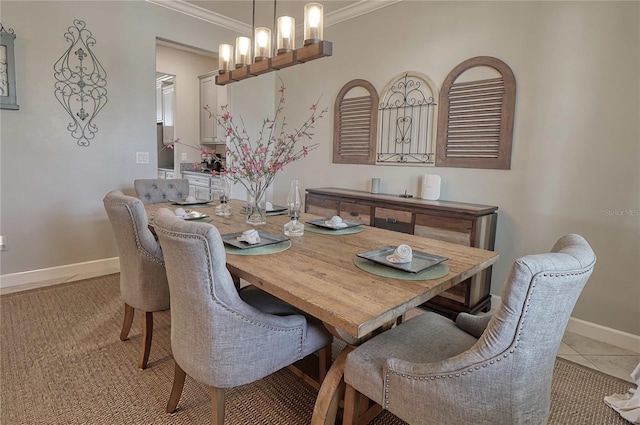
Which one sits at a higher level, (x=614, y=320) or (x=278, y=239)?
(x=278, y=239)

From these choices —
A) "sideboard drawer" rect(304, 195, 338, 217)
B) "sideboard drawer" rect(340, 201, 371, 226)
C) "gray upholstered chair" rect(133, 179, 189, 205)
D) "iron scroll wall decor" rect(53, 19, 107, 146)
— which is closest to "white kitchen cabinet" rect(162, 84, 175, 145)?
"iron scroll wall decor" rect(53, 19, 107, 146)

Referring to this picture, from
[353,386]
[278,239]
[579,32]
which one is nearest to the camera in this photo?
→ [353,386]

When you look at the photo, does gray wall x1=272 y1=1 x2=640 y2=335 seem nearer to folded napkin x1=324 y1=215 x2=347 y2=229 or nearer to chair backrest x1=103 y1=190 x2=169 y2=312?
folded napkin x1=324 y1=215 x2=347 y2=229

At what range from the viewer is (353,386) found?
1278 mm

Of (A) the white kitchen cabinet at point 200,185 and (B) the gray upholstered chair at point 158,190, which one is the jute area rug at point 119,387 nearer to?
(B) the gray upholstered chair at point 158,190

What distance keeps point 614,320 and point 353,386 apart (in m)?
2.27

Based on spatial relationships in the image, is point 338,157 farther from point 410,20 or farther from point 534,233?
point 534,233

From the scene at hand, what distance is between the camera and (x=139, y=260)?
191 centimetres

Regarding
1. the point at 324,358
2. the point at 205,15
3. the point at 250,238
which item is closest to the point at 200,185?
the point at 205,15

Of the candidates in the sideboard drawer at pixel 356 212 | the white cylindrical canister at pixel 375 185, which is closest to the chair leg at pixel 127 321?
the sideboard drawer at pixel 356 212

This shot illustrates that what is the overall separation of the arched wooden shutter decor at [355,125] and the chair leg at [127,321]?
8.44ft

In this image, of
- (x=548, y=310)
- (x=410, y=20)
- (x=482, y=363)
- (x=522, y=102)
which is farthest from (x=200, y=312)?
(x=410, y=20)

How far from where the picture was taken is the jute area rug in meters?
1.69

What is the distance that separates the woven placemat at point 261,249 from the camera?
5.41ft
